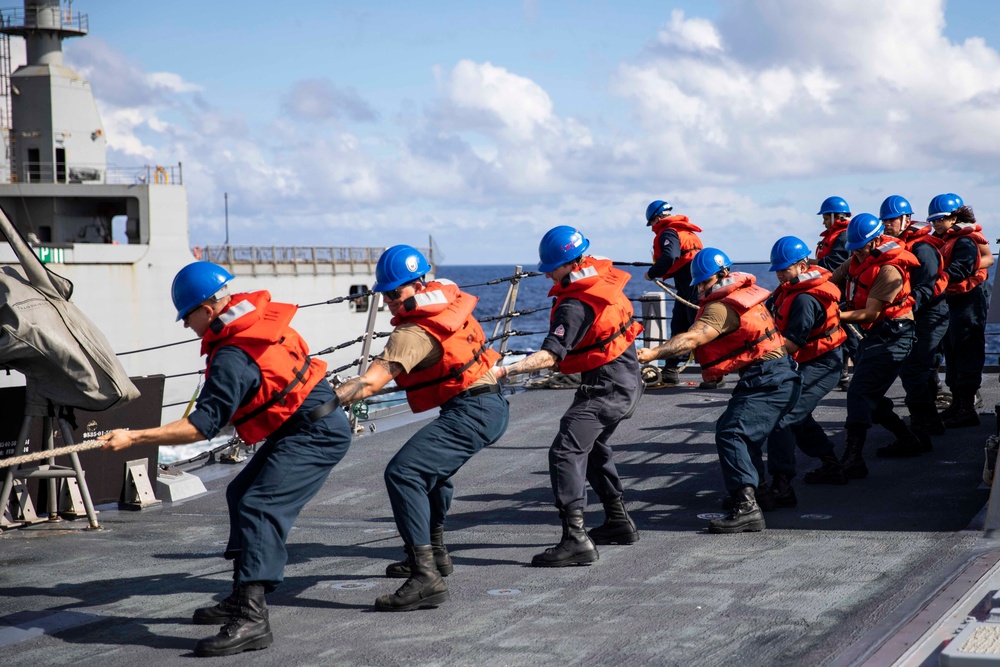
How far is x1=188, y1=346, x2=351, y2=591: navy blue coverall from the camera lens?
4445mm

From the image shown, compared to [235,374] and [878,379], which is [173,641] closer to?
[235,374]

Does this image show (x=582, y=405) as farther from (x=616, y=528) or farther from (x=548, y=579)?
(x=548, y=579)

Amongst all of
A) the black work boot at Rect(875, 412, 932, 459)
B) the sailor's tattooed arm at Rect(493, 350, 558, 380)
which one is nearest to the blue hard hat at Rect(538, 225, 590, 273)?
the sailor's tattooed arm at Rect(493, 350, 558, 380)

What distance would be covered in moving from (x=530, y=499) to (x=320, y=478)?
3.00 metres

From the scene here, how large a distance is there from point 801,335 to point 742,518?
4.92 ft

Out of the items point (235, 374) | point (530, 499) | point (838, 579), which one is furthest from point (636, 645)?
point (530, 499)

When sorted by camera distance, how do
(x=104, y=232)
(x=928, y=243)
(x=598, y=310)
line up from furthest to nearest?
(x=104, y=232), (x=928, y=243), (x=598, y=310)

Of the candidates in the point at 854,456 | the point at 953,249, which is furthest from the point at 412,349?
the point at 953,249

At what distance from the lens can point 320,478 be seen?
16.2ft

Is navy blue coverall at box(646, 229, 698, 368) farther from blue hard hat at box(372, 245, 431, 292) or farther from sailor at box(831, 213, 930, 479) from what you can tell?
blue hard hat at box(372, 245, 431, 292)

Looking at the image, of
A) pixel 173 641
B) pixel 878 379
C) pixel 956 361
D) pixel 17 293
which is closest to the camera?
pixel 173 641

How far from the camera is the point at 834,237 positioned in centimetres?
1066

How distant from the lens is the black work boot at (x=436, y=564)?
5664mm

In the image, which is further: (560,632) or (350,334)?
(350,334)
